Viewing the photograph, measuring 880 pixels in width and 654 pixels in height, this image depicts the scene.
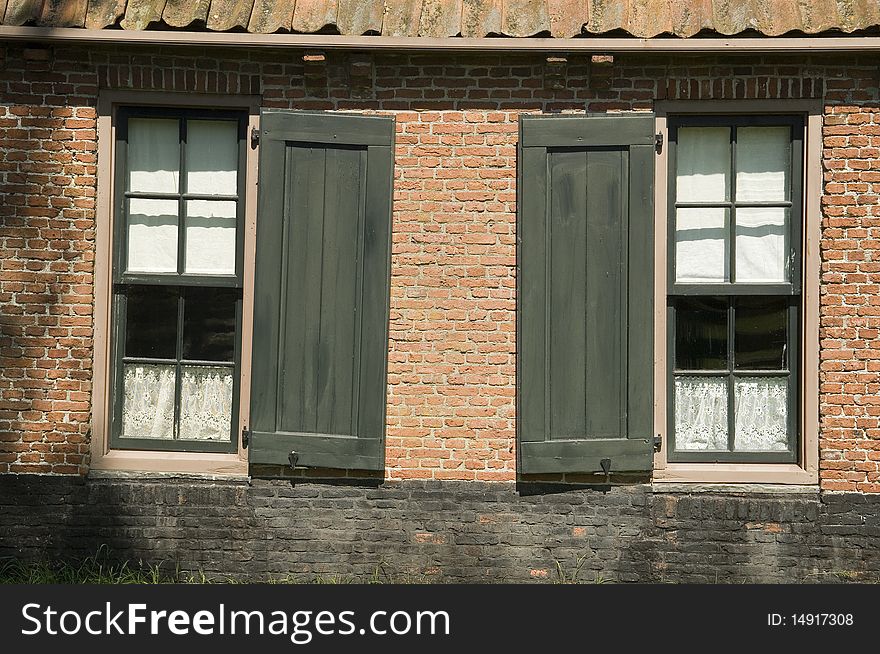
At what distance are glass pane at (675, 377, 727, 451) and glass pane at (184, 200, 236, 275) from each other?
320 centimetres

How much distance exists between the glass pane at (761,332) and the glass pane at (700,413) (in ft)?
0.80

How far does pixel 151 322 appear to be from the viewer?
618 cm

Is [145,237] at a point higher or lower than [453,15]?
lower

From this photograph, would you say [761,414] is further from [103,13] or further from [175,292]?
[103,13]

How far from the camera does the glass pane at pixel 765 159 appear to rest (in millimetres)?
6039

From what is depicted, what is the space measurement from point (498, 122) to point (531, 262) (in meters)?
0.97

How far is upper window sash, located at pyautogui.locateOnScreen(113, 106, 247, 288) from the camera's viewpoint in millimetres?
6129

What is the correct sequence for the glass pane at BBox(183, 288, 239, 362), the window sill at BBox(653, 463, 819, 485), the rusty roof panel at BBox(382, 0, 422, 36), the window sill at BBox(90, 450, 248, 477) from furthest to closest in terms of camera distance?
the glass pane at BBox(183, 288, 239, 362), the window sill at BBox(90, 450, 248, 477), the window sill at BBox(653, 463, 819, 485), the rusty roof panel at BBox(382, 0, 422, 36)

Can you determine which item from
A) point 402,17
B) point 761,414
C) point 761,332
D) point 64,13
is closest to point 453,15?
point 402,17

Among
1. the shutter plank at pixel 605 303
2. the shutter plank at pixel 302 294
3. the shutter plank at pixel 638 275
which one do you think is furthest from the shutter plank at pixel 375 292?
the shutter plank at pixel 638 275

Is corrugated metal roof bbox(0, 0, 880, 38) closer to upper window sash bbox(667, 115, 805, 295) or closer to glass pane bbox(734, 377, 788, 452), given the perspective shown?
upper window sash bbox(667, 115, 805, 295)

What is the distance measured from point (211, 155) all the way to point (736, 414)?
13.0 ft

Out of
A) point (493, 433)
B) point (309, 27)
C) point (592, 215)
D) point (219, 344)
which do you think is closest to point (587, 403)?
A: point (493, 433)

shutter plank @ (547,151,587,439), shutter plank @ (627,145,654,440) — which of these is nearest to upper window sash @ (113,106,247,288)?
shutter plank @ (547,151,587,439)
